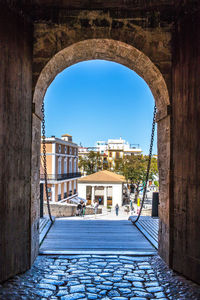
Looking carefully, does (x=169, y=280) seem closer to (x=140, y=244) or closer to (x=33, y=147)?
(x=140, y=244)

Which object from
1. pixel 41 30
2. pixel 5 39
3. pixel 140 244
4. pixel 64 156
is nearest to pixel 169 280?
pixel 140 244

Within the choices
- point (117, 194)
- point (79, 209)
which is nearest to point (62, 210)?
point (79, 209)

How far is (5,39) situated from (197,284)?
4.05 meters

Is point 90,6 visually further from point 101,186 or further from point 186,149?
point 101,186

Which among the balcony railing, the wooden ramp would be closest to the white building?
the balcony railing

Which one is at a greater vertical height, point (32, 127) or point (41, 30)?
point (41, 30)

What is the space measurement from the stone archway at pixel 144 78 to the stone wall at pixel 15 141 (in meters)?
0.28

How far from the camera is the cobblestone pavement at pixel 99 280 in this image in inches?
111

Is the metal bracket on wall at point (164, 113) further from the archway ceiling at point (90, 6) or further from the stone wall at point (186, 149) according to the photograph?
the archway ceiling at point (90, 6)

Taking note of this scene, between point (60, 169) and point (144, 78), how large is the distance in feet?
71.1

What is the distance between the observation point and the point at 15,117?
10.4 ft

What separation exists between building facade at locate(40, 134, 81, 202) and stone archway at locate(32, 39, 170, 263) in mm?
18795

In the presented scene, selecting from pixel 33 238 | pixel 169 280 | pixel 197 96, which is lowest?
pixel 169 280

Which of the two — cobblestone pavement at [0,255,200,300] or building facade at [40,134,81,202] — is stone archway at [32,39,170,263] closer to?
cobblestone pavement at [0,255,200,300]
